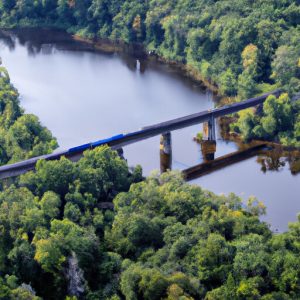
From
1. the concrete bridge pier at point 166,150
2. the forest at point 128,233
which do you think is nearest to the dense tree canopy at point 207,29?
the forest at point 128,233

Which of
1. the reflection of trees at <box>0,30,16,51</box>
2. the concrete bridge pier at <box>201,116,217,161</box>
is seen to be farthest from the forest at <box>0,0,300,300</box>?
the reflection of trees at <box>0,30,16,51</box>

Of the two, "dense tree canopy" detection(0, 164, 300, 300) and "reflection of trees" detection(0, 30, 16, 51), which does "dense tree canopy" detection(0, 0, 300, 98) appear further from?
"dense tree canopy" detection(0, 164, 300, 300)

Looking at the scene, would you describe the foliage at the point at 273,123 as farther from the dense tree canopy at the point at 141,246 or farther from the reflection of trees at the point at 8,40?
the reflection of trees at the point at 8,40

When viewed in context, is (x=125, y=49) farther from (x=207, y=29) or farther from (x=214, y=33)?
(x=214, y=33)

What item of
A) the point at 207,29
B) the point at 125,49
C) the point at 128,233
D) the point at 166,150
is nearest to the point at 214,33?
the point at 207,29

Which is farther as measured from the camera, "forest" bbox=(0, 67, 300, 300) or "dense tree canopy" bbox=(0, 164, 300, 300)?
"forest" bbox=(0, 67, 300, 300)

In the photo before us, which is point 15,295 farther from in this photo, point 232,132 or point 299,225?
point 232,132

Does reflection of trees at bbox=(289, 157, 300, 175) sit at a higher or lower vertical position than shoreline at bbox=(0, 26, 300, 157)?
lower
